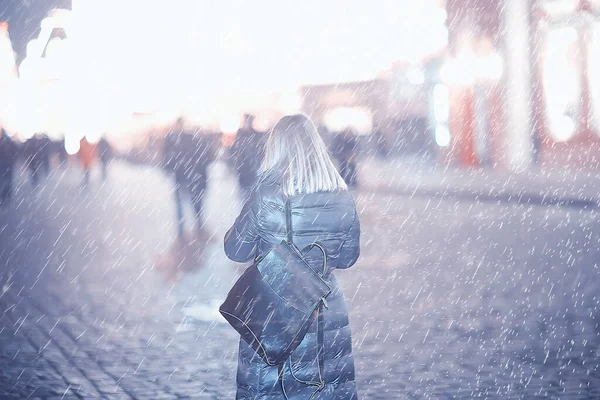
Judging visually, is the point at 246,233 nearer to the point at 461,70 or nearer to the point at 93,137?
the point at 461,70

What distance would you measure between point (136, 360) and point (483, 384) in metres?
2.28

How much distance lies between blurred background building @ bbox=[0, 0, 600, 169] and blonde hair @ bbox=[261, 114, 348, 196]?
1692 centimetres

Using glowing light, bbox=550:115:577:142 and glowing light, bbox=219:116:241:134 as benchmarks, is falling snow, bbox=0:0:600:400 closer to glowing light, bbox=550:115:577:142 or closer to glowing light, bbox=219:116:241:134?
glowing light, bbox=550:115:577:142

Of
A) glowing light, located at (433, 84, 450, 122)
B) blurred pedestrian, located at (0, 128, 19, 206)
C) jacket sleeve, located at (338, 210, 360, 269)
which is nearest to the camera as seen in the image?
jacket sleeve, located at (338, 210, 360, 269)

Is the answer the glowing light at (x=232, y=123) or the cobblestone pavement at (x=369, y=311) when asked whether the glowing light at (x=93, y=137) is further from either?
the cobblestone pavement at (x=369, y=311)

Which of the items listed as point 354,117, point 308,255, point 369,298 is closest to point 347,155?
point 369,298

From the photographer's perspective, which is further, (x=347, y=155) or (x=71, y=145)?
(x=71, y=145)

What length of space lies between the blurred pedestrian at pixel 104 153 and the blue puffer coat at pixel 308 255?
87.1ft

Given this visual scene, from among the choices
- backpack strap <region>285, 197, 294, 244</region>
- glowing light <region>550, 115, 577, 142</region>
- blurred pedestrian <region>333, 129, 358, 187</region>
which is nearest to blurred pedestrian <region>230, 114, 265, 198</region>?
blurred pedestrian <region>333, 129, 358, 187</region>

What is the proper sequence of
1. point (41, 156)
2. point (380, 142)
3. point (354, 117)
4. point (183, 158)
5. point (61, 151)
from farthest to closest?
1. point (354, 117)
2. point (380, 142)
3. point (61, 151)
4. point (41, 156)
5. point (183, 158)

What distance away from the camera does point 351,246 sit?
3211 millimetres

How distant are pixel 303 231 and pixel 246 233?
214 millimetres

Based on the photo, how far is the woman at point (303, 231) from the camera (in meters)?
3.01

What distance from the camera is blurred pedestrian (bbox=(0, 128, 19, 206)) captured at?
19159mm
